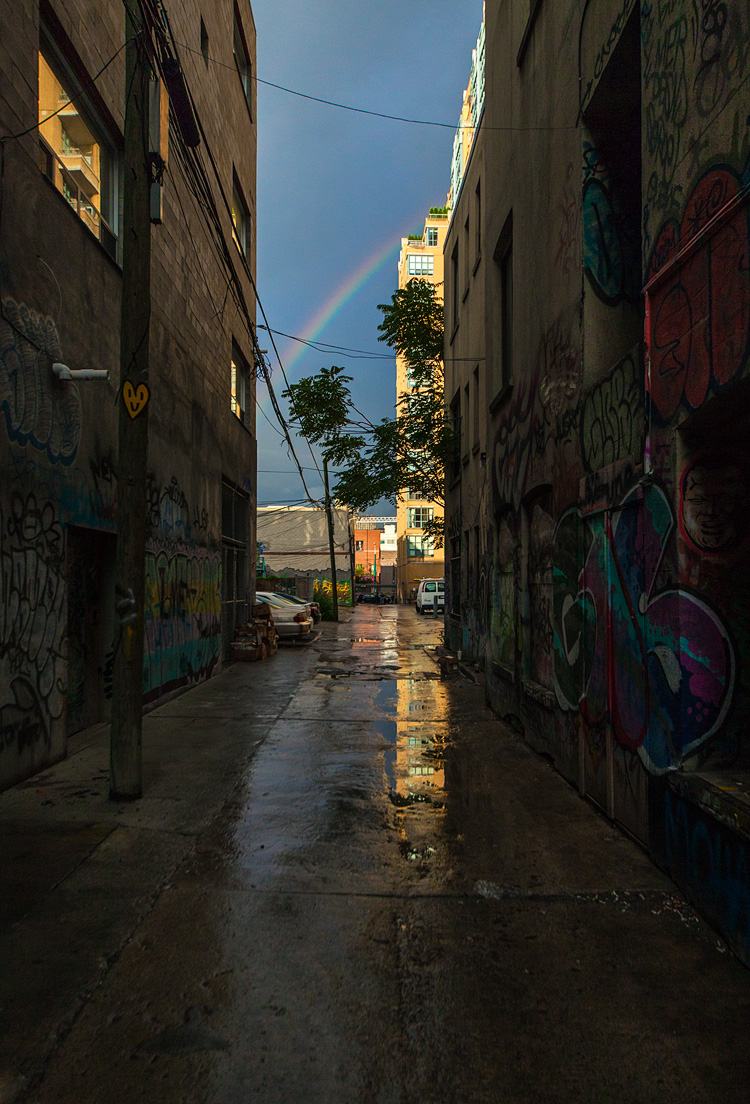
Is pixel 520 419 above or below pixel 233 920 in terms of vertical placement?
above

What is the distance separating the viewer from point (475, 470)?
1386 cm

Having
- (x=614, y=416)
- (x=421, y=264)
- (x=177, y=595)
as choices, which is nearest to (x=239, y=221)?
(x=177, y=595)

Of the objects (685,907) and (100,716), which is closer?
(685,907)

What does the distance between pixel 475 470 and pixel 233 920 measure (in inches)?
438

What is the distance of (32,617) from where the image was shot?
599 cm

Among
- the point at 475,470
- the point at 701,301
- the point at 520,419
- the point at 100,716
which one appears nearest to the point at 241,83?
the point at 475,470

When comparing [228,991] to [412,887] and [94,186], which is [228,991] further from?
[94,186]

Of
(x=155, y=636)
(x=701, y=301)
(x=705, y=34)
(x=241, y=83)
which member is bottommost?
(x=155, y=636)

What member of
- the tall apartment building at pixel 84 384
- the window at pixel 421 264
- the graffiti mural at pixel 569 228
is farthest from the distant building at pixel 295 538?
the graffiti mural at pixel 569 228

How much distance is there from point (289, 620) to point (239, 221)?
10.4 meters

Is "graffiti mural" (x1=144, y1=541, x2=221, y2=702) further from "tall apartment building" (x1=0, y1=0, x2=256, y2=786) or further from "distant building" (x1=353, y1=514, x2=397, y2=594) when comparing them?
"distant building" (x1=353, y1=514, x2=397, y2=594)

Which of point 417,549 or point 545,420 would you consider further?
point 417,549

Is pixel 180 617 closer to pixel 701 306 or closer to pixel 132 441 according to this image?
pixel 132 441

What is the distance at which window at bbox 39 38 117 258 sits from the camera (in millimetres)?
6527
